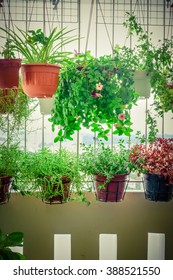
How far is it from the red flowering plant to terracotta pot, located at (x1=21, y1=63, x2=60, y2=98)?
0.78 m

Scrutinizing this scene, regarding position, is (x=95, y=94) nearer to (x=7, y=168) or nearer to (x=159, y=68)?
(x=159, y=68)

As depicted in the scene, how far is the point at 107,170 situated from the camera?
7.57 feet

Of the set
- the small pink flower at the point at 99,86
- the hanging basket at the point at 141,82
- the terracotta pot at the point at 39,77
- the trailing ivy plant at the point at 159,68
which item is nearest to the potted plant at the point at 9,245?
the terracotta pot at the point at 39,77

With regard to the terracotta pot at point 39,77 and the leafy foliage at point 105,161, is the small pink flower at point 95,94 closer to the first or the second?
the terracotta pot at point 39,77

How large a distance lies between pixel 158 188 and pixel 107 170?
0.34 m

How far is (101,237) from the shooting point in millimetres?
2359

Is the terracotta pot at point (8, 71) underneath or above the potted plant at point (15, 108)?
above

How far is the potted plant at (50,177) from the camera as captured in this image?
2.26m

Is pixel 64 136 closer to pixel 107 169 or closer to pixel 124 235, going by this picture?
pixel 107 169

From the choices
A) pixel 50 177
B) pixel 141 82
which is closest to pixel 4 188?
pixel 50 177

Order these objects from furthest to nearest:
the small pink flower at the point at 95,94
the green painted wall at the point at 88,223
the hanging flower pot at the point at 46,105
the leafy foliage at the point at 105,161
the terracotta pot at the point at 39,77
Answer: the green painted wall at the point at 88,223
the leafy foliage at the point at 105,161
the hanging flower pot at the point at 46,105
the small pink flower at the point at 95,94
the terracotta pot at the point at 39,77

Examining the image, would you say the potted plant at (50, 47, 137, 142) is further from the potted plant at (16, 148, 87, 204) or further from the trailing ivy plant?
the potted plant at (16, 148, 87, 204)

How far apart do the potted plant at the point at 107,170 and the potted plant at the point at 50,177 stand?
88 mm
